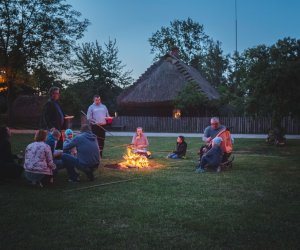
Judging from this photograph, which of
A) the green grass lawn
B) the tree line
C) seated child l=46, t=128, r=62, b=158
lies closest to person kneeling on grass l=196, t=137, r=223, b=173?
the green grass lawn

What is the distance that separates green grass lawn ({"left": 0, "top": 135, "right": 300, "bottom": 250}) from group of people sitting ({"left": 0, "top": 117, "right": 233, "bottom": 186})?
0.98 feet

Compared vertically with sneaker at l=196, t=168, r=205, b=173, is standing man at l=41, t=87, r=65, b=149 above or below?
above

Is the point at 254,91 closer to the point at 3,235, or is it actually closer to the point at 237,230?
the point at 237,230

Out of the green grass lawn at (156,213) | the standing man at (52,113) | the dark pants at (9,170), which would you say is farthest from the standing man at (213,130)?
the dark pants at (9,170)

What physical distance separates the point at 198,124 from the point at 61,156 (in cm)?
2615

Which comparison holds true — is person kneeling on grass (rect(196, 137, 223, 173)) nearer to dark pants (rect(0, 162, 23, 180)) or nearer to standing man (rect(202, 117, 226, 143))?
standing man (rect(202, 117, 226, 143))

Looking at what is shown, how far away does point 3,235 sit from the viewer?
473 centimetres

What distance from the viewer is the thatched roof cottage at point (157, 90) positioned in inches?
1507

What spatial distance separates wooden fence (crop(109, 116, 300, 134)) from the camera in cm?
3034

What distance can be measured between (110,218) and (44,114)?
16.3 feet

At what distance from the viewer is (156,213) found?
5.77m

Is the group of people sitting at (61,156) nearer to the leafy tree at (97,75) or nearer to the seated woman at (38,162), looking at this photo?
the seated woman at (38,162)

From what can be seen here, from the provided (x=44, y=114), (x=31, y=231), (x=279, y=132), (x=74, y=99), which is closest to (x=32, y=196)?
(x=31, y=231)

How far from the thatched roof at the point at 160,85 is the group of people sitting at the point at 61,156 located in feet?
88.3
